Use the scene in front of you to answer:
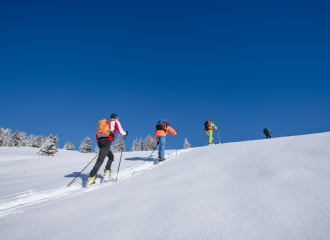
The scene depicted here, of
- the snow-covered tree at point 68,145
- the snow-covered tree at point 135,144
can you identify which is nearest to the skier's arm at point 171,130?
the snow-covered tree at point 135,144

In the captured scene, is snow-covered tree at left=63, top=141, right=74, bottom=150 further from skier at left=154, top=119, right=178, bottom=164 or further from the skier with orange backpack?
skier at left=154, top=119, right=178, bottom=164

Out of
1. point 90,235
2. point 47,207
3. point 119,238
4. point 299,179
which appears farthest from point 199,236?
point 47,207

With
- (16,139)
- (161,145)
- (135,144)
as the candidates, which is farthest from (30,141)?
(161,145)

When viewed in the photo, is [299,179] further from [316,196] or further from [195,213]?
[195,213]

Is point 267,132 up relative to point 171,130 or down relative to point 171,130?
up

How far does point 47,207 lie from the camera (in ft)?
8.00

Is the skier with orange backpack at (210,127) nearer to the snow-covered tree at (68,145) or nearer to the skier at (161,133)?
the skier at (161,133)

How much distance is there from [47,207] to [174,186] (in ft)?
6.68

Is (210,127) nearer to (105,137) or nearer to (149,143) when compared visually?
(105,137)

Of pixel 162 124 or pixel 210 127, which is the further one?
pixel 210 127

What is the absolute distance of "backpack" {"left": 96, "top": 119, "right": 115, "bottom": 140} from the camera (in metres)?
4.70

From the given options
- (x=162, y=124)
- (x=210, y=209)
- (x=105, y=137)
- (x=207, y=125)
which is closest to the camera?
(x=210, y=209)

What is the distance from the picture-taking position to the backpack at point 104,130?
4703mm

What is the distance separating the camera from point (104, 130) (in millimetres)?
4719
